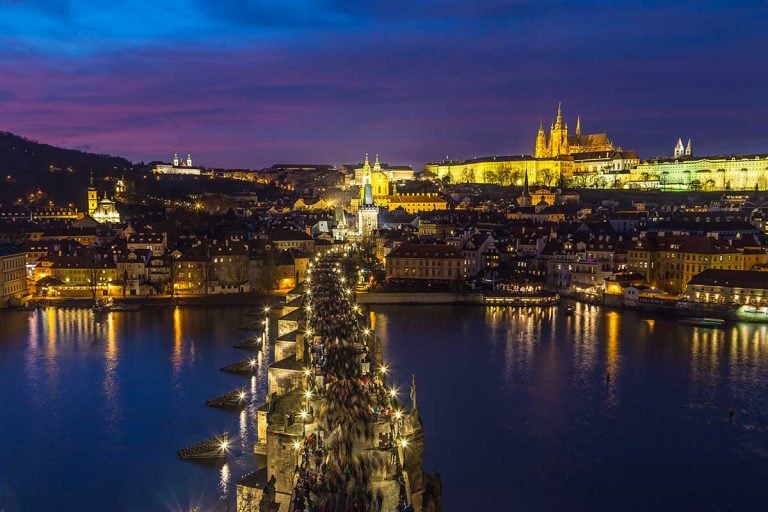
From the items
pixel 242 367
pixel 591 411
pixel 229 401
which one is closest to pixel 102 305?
pixel 242 367

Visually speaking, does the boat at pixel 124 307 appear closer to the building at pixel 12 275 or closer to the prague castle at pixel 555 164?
the building at pixel 12 275

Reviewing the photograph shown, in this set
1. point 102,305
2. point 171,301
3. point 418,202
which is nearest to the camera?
point 102,305

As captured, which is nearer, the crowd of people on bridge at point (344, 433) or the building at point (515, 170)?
the crowd of people on bridge at point (344, 433)

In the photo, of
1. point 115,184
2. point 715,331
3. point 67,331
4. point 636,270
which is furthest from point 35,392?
point 115,184

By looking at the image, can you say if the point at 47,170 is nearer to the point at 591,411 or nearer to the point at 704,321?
the point at 704,321

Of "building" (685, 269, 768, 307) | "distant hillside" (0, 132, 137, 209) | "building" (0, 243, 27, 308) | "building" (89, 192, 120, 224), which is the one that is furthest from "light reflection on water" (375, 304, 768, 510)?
"distant hillside" (0, 132, 137, 209)

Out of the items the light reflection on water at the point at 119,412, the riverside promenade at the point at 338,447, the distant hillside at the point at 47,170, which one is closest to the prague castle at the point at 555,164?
the distant hillside at the point at 47,170
